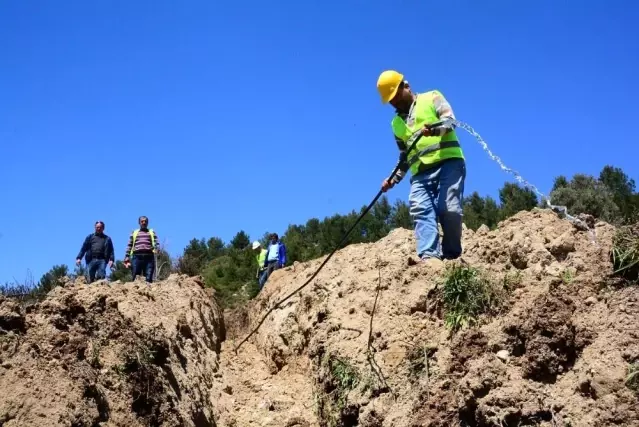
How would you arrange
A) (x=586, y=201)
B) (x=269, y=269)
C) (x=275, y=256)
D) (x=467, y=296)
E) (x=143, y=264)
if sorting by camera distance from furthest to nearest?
(x=586, y=201), (x=275, y=256), (x=269, y=269), (x=143, y=264), (x=467, y=296)

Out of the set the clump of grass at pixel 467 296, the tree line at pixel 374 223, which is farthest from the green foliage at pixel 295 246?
the clump of grass at pixel 467 296

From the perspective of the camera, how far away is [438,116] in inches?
260

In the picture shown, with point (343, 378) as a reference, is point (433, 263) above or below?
above

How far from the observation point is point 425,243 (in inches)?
252

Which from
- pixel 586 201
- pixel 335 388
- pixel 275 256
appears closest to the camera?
pixel 335 388

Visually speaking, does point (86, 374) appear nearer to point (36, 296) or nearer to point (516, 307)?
point (36, 296)

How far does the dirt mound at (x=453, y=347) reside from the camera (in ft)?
13.3

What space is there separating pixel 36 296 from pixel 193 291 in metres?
1.66

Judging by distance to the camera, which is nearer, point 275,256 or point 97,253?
point 97,253

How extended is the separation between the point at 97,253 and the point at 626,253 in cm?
864

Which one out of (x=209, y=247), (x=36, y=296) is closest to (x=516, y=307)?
(x=36, y=296)

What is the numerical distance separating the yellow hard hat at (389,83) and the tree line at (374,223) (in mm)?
7047

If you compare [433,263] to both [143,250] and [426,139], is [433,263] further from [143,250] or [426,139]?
[143,250]

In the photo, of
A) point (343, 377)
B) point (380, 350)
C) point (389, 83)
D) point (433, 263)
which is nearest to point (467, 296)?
point (380, 350)
